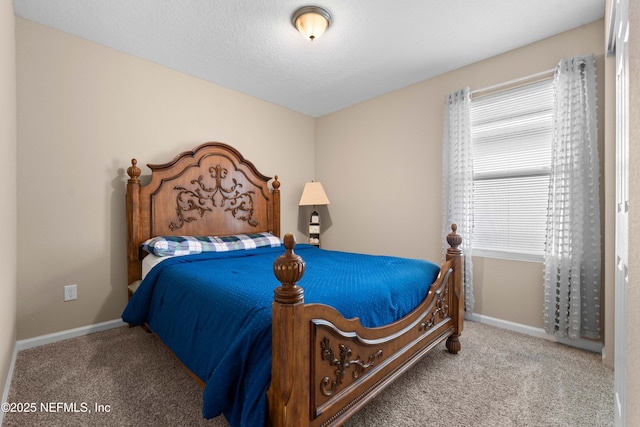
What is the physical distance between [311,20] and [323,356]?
211cm

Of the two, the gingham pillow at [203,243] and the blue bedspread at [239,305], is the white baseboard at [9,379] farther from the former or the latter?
the gingham pillow at [203,243]

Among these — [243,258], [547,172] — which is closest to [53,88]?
[243,258]

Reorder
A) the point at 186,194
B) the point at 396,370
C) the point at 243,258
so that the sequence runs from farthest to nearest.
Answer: the point at 186,194 → the point at 243,258 → the point at 396,370

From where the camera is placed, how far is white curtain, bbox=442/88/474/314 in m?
2.75

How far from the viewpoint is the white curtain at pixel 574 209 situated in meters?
2.15

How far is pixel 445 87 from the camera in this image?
2992 millimetres

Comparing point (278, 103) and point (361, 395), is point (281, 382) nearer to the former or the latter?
point (361, 395)

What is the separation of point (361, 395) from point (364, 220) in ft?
Answer: 8.24

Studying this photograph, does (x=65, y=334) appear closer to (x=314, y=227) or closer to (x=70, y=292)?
(x=70, y=292)

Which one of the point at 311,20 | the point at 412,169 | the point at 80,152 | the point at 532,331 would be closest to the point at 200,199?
the point at 80,152

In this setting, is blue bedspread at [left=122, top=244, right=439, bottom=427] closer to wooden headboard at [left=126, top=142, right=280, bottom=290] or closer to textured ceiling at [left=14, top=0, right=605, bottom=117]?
wooden headboard at [left=126, top=142, right=280, bottom=290]

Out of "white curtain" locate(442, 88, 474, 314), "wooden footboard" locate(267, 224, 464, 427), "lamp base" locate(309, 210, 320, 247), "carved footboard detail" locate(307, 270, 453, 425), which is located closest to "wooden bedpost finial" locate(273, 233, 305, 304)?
"wooden footboard" locate(267, 224, 464, 427)

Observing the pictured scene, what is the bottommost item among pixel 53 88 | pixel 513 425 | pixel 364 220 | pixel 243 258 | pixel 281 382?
pixel 513 425

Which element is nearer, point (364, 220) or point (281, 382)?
point (281, 382)
